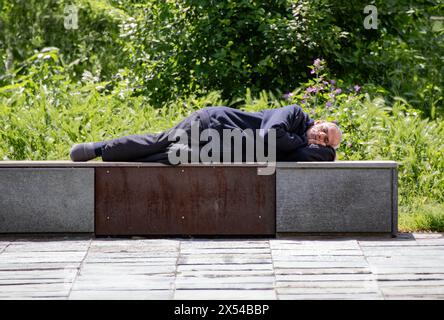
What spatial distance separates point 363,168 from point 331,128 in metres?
0.40

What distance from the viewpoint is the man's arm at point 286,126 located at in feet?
20.6

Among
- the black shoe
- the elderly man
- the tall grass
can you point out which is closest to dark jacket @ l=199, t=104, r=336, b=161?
the elderly man

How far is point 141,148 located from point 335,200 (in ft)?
4.86

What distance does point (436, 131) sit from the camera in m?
8.61

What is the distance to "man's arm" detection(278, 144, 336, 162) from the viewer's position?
6.42 meters

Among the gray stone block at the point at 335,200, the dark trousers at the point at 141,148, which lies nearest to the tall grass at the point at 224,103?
the gray stone block at the point at 335,200

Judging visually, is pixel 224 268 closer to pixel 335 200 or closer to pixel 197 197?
pixel 197 197

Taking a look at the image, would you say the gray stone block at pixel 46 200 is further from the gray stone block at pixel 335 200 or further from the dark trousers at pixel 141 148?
the gray stone block at pixel 335 200

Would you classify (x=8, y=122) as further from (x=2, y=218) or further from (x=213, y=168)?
(x=213, y=168)

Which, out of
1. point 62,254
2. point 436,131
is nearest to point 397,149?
point 436,131

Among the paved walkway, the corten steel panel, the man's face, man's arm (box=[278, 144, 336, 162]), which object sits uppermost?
the man's face

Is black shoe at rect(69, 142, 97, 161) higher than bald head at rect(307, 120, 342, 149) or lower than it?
lower

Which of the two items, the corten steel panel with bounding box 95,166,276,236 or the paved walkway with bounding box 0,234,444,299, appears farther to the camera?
the corten steel panel with bounding box 95,166,276,236

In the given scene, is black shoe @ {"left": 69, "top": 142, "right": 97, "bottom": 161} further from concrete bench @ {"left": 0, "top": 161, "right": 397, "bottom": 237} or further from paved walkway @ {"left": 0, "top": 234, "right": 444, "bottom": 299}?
paved walkway @ {"left": 0, "top": 234, "right": 444, "bottom": 299}
